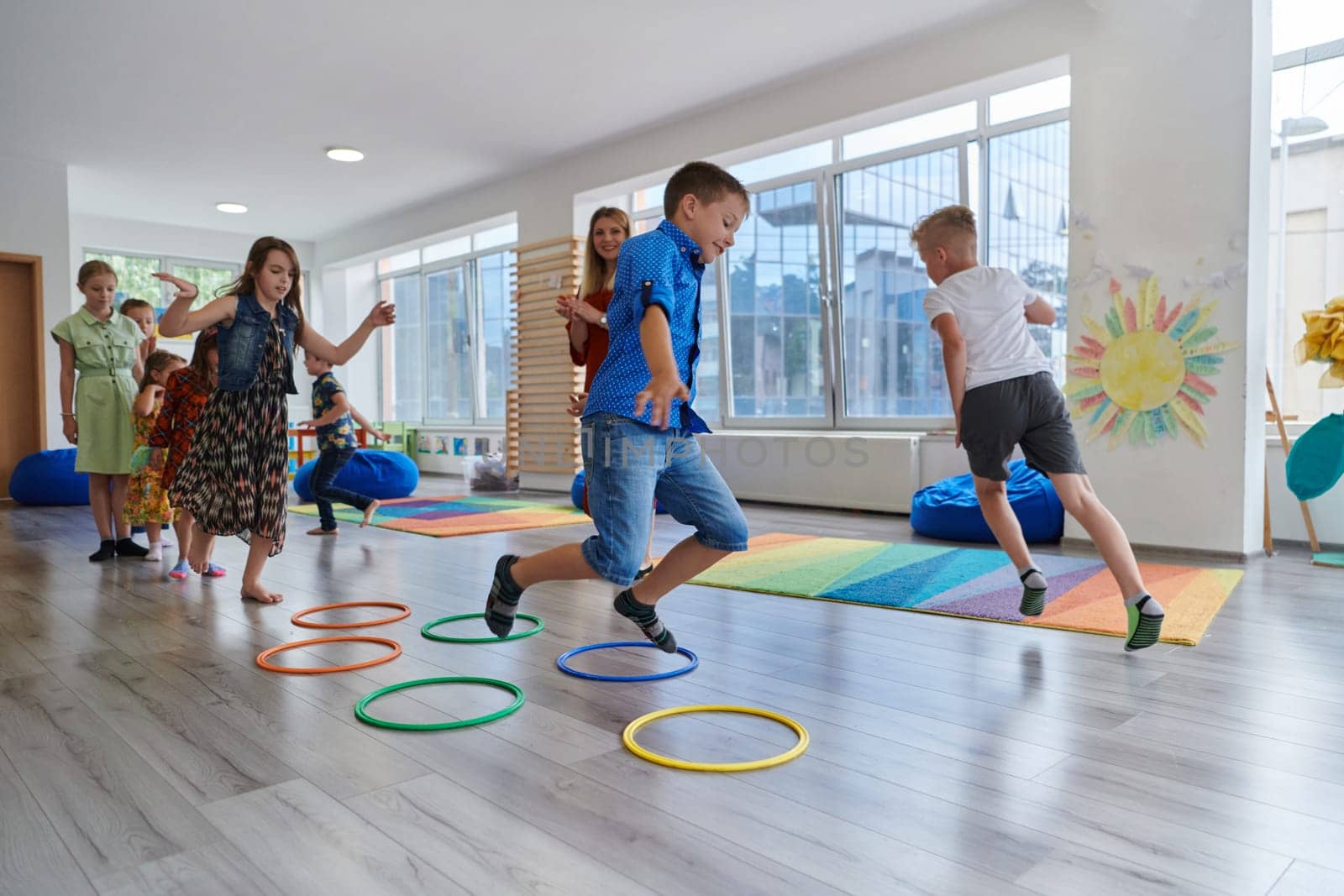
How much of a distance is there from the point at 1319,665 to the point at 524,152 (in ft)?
21.9

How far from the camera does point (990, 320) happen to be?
8.54 ft

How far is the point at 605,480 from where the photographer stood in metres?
1.97

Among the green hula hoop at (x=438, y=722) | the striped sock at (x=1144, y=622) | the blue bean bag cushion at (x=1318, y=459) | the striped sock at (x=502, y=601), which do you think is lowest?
the green hula hoop at (x=438, y=722)

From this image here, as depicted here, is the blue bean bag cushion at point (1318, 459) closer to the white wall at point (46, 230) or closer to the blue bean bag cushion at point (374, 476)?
the blue bean bag cushion at point (374, 476)

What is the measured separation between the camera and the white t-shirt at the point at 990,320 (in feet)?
8.47

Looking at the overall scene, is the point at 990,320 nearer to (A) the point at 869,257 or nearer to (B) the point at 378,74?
(A) the point at 869,257

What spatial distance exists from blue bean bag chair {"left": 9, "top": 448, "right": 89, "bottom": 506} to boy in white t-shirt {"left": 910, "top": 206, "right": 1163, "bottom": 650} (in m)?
6.83

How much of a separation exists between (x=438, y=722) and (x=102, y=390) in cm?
325

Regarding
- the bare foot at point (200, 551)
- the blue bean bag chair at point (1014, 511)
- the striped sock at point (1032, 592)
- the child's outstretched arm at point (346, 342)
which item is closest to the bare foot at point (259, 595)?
the bare foot at point (200, 551)

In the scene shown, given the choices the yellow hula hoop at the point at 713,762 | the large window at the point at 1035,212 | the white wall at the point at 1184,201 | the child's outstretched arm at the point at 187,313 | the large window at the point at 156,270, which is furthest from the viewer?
the large window at the point at 156,270

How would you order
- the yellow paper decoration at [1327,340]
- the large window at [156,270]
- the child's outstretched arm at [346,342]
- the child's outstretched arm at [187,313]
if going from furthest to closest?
the large window at [156,270], the yellow paper decoration at [1327,340], the child's outstretched arm at [346,342], the child's outstretched arm at [187,313]

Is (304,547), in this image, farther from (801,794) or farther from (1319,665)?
(1319,665)

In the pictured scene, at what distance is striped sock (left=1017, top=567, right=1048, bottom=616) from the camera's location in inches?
105

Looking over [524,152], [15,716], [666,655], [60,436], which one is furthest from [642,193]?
[15,716]
